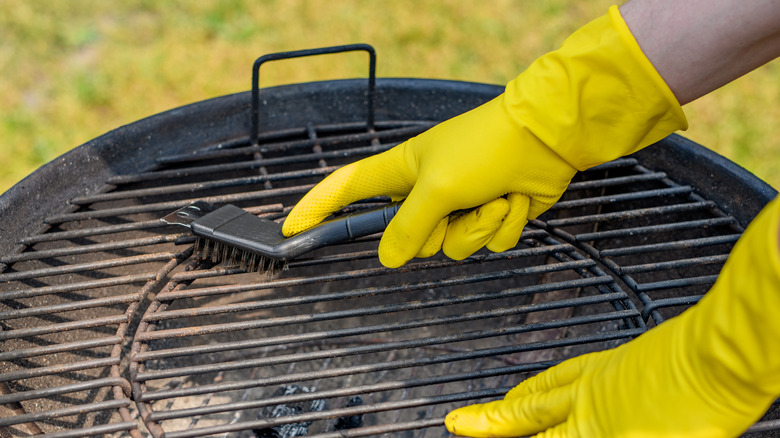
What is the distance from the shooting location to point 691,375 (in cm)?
80

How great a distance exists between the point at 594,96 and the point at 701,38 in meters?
0.20

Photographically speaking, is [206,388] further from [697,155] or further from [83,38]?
[83,38]

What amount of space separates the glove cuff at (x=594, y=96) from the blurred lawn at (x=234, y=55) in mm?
1830

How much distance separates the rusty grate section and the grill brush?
0.17ft

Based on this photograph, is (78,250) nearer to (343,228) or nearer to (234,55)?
(343,228)

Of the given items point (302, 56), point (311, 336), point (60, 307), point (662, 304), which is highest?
point (302, 56)

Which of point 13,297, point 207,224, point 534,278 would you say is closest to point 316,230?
point 207,224

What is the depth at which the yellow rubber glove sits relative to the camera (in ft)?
3.73

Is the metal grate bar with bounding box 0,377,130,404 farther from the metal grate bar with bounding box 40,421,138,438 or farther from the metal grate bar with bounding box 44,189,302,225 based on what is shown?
the metal grate bar with bounding box 44,189,302,225

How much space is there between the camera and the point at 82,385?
43.1 inches

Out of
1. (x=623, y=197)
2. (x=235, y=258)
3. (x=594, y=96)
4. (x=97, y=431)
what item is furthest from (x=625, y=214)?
(x=97, y=431)

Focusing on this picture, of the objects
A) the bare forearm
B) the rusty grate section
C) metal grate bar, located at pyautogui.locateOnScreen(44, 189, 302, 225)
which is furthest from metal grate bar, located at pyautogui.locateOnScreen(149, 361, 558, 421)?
the bare forearm

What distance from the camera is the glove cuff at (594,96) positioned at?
43.8 inches

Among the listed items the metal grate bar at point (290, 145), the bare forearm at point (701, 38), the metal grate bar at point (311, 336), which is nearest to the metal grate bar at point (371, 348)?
the metal grate bar at point (311, 336)
